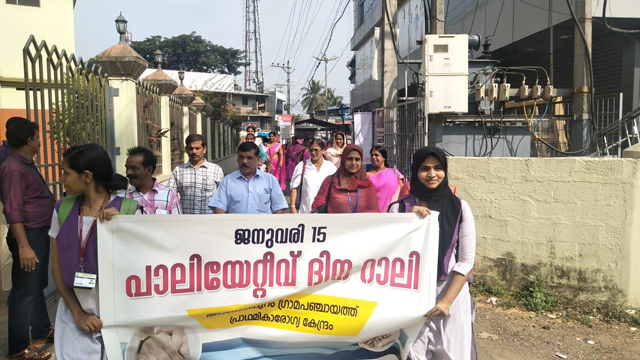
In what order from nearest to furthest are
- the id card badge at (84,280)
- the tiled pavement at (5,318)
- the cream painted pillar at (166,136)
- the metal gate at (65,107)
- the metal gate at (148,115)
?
the id card badge at (84,280) → the tiled pavement at (5,318) → the metal gate at (65,107) → the metal gate at (148,115) → the cream painted pillar at (166,136)

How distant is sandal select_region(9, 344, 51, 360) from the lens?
380 centimetres

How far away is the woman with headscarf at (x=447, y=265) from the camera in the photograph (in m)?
2.90

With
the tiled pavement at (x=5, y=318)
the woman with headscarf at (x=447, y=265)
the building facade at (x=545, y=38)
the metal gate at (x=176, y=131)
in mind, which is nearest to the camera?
the woman with headscarf at (x=447, y=265)

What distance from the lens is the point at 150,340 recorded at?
2.77m

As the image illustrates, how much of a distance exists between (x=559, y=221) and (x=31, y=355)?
4786mm

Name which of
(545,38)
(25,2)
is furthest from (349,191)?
(25,2)

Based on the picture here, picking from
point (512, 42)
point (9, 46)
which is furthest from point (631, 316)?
point (9, 46)

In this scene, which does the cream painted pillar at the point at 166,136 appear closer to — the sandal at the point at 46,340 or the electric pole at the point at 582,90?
the sandal at the point at 46,340

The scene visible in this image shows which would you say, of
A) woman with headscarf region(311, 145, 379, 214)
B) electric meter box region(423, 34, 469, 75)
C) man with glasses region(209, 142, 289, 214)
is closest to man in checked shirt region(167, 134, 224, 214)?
man with glasses region(209, 142, 289, 214)

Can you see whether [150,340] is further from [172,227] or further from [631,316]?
[631,316]

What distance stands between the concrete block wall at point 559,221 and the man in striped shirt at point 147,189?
3.21 metres

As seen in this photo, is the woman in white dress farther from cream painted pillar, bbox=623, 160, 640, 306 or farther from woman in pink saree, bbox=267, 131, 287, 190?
woman in pink saree, bbox=267, 131, 287, 190

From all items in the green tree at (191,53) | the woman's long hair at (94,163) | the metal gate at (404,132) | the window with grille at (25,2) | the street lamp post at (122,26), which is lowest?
the woman's long hair at (94,163)

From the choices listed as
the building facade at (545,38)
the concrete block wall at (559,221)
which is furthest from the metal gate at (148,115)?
the concrete block wall at (559,221)
